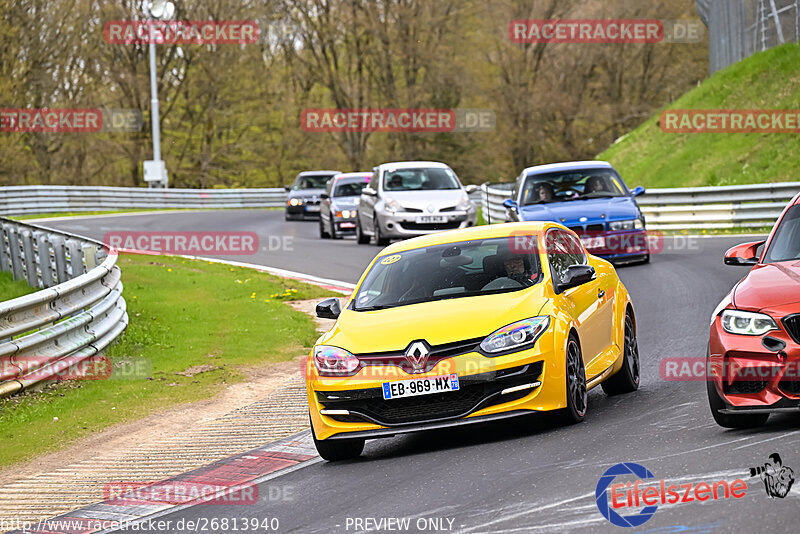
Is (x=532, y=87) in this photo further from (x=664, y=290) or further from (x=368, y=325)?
(x=368, y=325)

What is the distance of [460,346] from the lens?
804 centimetres

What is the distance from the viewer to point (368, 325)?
8.60 m

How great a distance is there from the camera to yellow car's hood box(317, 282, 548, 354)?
26.7 ft

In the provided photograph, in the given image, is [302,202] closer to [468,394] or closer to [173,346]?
[173,346]

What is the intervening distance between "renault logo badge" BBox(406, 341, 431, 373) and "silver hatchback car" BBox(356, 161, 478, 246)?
1645 centimetres

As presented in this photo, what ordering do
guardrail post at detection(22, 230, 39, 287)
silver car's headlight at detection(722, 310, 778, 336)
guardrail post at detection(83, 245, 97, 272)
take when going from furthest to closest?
guardrail post at detection(22, 230, 39, 287) → guardrail post at detection(83, 245, 97, 272) → silver car's headlight at detection(722, 310, 778, 336)

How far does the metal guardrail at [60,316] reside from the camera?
11.1 meters

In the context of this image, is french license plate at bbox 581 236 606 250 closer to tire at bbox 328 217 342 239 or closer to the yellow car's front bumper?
the yellow car's front bumper

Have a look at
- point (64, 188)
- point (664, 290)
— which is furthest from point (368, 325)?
point (64, 188)

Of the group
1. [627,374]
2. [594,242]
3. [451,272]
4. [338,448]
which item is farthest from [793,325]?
[594,242]

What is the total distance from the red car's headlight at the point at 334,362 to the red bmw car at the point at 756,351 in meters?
2.35

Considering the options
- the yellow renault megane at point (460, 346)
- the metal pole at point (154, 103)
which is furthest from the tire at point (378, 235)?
the metal pole at point (154, 103)

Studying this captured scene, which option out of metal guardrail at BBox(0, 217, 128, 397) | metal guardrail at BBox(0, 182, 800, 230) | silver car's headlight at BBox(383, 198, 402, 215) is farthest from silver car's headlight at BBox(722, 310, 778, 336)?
metal guardrail at BBox(0, 182, 800, 230)

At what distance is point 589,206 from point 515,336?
12.0m
